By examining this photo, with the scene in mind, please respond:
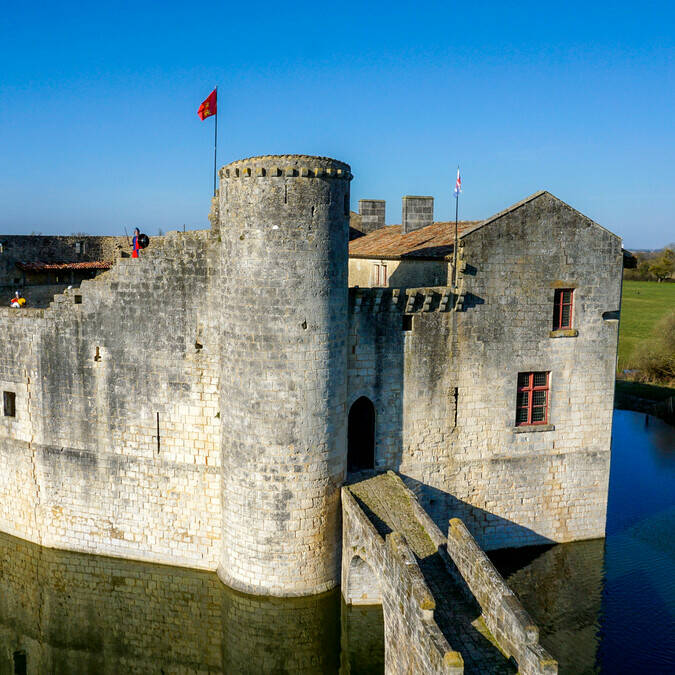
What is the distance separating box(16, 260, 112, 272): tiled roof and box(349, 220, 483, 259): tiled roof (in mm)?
8802

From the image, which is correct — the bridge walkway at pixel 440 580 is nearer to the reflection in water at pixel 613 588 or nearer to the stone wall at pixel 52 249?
the reflection in water at pixel 613 588

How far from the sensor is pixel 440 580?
1199 centimetres

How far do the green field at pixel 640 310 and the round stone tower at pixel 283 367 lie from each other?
3124 cm

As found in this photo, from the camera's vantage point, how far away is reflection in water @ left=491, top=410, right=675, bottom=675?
13086 mm

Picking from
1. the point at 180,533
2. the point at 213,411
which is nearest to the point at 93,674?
the point at 180,533

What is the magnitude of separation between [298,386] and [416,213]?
34.9ft

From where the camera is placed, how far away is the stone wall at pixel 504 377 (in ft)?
50.9

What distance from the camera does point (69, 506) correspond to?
16.4m

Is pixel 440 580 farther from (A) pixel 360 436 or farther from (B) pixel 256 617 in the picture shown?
(A) pixel 360 436

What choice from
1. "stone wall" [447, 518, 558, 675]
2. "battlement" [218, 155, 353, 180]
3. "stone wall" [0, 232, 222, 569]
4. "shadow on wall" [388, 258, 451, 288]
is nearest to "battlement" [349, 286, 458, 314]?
"shadow on wall" [388, 258, 451, 288]

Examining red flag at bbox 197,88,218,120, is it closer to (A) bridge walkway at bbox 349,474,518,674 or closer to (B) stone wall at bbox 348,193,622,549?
(B) stone wall at bbox 348,193,622,549

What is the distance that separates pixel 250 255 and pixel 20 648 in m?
9.40

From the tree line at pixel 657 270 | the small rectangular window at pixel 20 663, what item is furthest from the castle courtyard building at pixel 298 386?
the tree line at pixel 657 270

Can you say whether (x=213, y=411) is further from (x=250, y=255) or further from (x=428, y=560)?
(x=428, y=560)
